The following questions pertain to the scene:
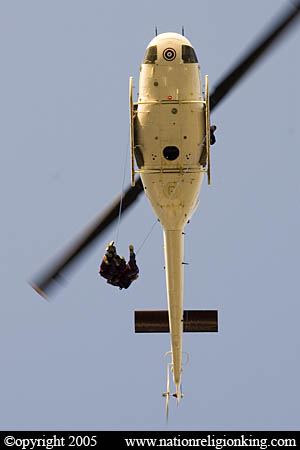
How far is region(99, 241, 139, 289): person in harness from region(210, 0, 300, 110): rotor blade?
452cm

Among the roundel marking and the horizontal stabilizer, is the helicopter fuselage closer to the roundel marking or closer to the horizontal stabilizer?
the roundel marking

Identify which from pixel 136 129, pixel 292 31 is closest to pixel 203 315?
pixel 136 129

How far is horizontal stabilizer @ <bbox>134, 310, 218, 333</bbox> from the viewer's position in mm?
39781

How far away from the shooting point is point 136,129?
35.9 m

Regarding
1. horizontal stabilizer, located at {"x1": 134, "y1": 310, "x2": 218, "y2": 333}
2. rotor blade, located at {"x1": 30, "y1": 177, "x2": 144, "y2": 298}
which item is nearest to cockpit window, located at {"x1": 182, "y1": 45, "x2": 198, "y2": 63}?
rotor blade, located at {"x1": 30, "y1": 177, "x2": 144, "y2": 298}

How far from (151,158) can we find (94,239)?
3.29 meters

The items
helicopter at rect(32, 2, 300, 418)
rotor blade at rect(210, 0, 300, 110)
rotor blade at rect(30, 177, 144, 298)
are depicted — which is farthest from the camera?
rotor blade at rect(30, 177, 144, 298)

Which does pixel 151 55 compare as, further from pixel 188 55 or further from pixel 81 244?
pixel 81 244

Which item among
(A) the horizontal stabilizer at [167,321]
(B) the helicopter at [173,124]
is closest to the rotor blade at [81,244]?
(B) the helicopter at [173,124]

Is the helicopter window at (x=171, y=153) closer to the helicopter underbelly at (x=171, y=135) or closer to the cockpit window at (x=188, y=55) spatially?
the helicopter underbelly at (x=171, y=135)

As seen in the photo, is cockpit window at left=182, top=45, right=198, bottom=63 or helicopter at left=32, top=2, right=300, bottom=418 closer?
helicopter at left=32, top=2, right=300, bottom=418

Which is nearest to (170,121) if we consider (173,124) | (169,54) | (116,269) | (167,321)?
(173,124)

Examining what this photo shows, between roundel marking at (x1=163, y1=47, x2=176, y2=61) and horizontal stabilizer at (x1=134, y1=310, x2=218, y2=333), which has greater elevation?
roundel marking at (x1=163, y1=47, x2=176, y2=61)
